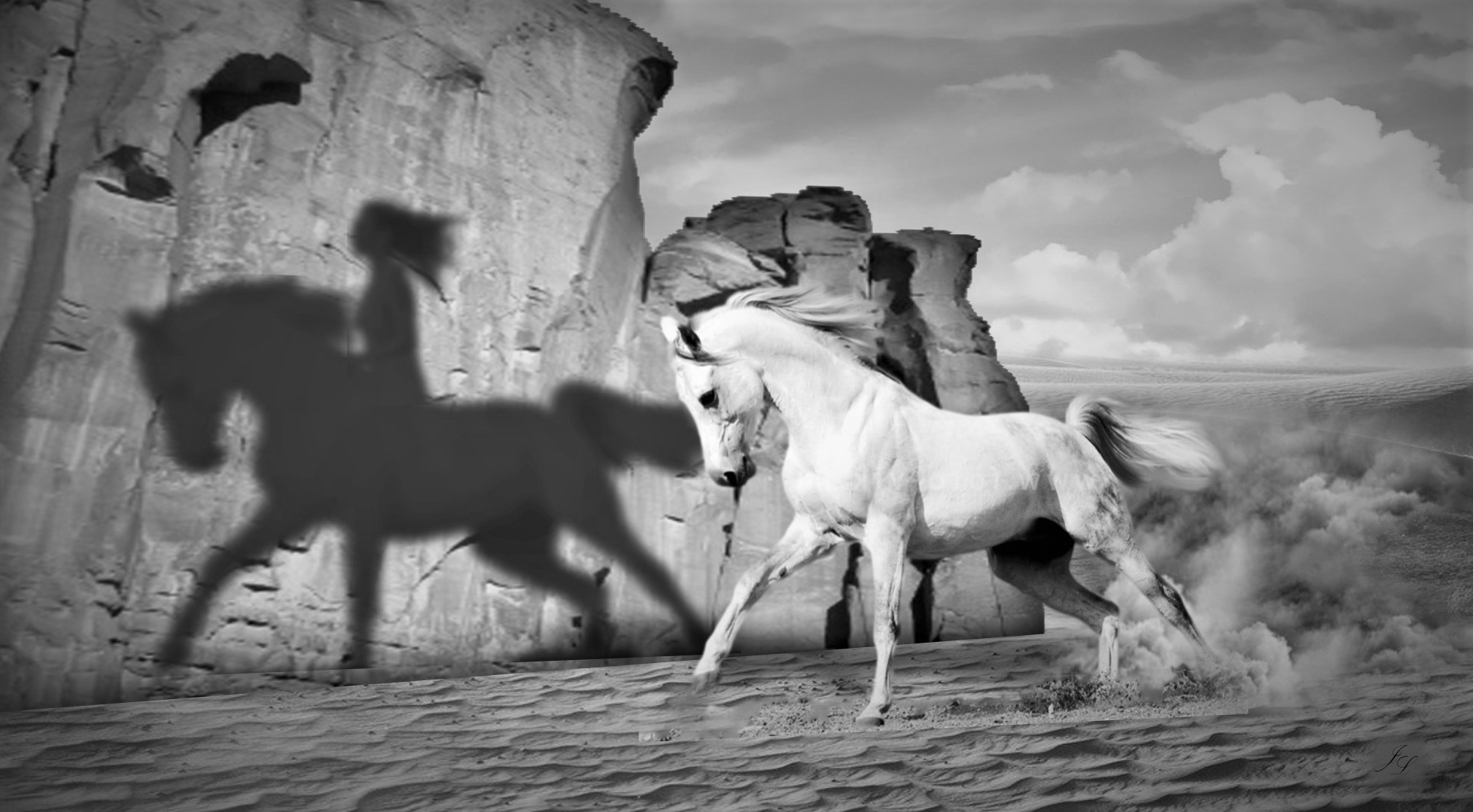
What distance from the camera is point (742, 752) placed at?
12.0 ft

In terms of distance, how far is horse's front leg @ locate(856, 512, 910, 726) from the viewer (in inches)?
169

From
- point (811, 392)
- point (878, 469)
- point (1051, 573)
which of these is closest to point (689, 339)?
point (811, 392)

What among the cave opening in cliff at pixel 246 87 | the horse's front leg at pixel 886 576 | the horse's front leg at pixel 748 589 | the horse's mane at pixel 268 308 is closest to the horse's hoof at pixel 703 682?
the horse's front leg at pixel 748 589

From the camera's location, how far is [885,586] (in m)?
4.33

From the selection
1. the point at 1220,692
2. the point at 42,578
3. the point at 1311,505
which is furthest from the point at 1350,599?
the point at 42,578

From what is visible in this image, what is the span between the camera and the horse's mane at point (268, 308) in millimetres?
5617

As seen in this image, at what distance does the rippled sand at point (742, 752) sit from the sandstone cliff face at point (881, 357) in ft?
6.19

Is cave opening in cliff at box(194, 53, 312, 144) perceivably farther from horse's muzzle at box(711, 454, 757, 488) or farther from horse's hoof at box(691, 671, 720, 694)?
horse's hoof at box(691, 671, 720, 694)

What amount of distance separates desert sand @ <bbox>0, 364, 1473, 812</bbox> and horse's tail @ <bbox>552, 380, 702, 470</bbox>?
56.8 inches

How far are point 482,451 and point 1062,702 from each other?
3.46m

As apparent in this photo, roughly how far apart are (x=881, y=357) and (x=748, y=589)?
2815 mm

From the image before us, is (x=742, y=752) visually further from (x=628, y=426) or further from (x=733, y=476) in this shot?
(x=628, y=426)
